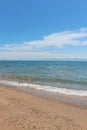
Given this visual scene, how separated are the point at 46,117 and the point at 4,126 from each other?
1.96 meters

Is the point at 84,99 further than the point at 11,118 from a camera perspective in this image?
Yes

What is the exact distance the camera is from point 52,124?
684 centimetres

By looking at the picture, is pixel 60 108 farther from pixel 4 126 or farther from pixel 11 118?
pixel 4 126

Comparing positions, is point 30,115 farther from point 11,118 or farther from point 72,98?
point 72,98

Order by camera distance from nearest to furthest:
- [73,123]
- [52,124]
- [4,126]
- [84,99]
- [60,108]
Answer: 1. [4,126]
2. [52,124]
3. [73,123]
4. [60,108]
5. [84,99]

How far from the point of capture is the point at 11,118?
699 centimetres

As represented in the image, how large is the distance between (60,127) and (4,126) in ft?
6.00

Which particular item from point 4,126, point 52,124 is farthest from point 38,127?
point 4,126

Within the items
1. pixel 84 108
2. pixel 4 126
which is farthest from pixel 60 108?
pixel 4 126

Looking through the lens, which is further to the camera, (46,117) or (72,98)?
(72,98)

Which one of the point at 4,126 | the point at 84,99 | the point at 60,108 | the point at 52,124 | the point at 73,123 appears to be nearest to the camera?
the point at 4,126

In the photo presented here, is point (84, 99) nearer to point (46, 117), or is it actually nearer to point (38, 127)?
point (46, 117)

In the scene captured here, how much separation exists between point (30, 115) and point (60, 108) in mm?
2502

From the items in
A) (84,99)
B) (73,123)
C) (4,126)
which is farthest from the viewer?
(84,99)
